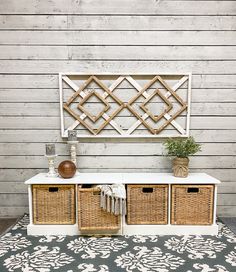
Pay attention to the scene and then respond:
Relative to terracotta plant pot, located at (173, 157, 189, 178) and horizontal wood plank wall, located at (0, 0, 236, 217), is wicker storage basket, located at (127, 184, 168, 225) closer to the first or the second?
terracotta plant pot, located at (173, 157, 189, 178)

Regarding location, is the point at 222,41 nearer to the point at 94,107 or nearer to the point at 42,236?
the point at 94,107

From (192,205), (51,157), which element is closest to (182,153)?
(192,205)

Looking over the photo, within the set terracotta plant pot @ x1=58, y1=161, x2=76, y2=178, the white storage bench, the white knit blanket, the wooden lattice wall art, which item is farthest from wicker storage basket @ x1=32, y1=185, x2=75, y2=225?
the wooden lattice wall art

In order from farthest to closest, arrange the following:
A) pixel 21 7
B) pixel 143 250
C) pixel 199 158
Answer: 1. pixel 199 158
2. pixel 21 7
3. pixel 143 250

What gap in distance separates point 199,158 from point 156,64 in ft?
3.28

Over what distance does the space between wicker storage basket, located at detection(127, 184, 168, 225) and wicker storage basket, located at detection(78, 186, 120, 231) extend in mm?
156

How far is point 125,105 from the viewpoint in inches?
94.3

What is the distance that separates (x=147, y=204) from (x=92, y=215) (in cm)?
46

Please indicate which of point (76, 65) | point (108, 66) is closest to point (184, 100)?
point (108, 66)

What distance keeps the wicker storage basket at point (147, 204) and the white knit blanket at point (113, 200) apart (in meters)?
0.10

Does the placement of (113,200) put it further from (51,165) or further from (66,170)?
(51,165)

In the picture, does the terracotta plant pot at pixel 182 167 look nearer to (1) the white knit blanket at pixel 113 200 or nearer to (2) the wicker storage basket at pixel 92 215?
(1) the white knit blanket at pixel 113 200

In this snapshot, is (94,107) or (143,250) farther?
(94,107)

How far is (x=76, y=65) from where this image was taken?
2389mm
